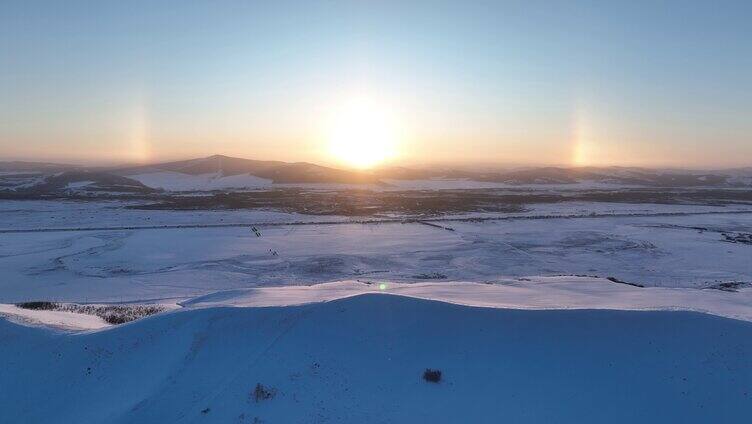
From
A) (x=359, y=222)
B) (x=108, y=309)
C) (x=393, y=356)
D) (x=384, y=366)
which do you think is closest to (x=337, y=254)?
(x=359, y=222)

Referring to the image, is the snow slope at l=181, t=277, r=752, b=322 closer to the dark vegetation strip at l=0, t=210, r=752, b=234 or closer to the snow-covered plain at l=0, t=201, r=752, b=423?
the snow-covered plain at l=0, t=201, r=752, b=423

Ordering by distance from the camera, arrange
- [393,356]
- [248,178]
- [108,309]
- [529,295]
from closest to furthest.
→ [393,356]
[108,309]
[529,295]
[248,178]

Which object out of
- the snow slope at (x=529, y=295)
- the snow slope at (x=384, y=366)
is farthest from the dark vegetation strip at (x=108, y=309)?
the snow slope at (x=384, y=366)

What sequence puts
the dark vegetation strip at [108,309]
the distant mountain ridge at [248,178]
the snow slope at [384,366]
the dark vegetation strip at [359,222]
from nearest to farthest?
1. the snow slope at [384,366]
2. the dark vegetation strip at [108,309]
3. the dark vegetation strip at [359,222]
4. the distant mountain ridge at [248,178]

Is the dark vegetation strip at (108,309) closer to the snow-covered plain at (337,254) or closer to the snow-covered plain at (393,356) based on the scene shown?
the snow-covered plain at (393,356)

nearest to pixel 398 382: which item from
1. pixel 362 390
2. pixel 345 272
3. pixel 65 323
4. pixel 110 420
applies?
pixel 362 390

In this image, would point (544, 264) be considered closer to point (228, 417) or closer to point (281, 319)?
→ point (281, 319)

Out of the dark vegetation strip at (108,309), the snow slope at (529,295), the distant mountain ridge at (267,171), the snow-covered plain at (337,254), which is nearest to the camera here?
the snow slope at (529,295)

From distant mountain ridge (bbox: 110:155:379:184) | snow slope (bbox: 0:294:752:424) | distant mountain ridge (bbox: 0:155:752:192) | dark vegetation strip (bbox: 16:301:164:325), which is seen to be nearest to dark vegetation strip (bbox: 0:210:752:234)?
dark vegetation strip (bbox: 16:301:164:325)

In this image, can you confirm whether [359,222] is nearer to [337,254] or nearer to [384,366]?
[337,254]
